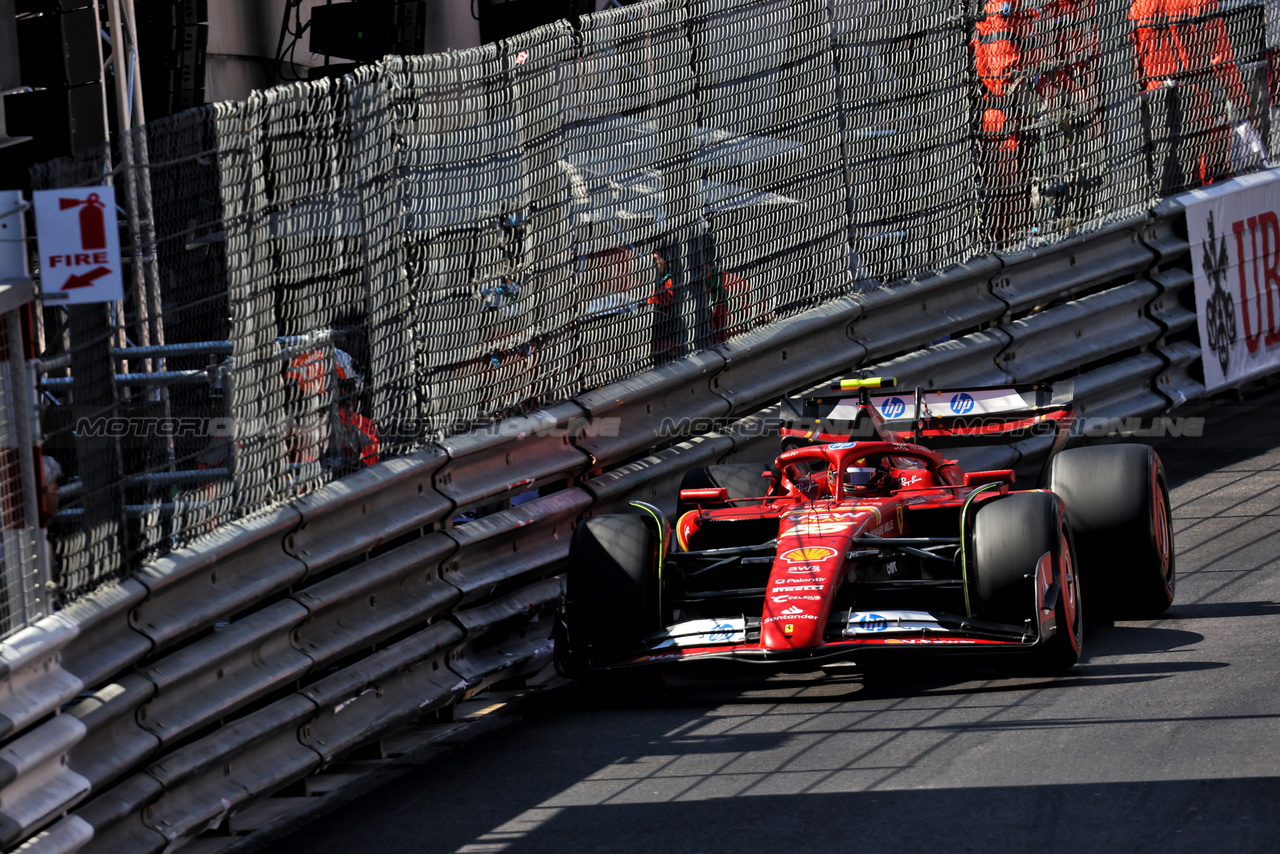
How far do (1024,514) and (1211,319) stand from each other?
17.6 feet

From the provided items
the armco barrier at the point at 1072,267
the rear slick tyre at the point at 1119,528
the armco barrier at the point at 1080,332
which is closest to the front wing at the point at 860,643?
the rear slick tyre at the point at 1119,528

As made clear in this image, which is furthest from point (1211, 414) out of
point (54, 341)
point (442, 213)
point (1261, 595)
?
point (54, 341)

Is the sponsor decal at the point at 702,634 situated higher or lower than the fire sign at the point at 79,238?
lower

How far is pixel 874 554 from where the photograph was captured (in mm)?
6801

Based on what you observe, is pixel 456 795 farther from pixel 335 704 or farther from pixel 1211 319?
pixel 1211 319

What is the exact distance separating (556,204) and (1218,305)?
562 centimetres

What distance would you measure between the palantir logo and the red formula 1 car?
3866 millimetres

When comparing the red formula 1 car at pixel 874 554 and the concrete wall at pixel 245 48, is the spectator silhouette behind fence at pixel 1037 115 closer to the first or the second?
the red formula 1 car at pixel 874 554

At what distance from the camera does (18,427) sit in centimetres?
493

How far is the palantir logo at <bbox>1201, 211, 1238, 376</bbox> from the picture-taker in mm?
Result: 11461

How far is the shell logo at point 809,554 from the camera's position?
6.63 metres

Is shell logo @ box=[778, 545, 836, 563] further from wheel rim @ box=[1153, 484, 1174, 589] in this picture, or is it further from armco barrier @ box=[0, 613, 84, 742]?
armco barrier @ box=[0, 613, 84, 742]

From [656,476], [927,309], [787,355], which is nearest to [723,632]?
[656,476]

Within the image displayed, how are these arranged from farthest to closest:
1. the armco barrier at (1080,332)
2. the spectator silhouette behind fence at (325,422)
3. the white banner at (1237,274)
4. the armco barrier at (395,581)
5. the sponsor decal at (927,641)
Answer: the white banner at (1237,274) < the armco barrier at (1080,332) < the sponsor decal at (927,641) < the spectator silhouette behind fence at (325,422) < the armco barrier at (395,581)
